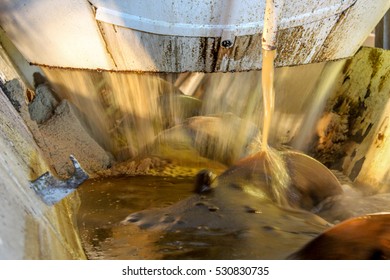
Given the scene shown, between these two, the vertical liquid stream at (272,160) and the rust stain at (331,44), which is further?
the rust stain at (331,44)

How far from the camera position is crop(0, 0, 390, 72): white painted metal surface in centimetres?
373

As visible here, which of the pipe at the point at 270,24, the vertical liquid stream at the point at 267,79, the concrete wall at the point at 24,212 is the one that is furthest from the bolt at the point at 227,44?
the concrete wall at the point at 24,212

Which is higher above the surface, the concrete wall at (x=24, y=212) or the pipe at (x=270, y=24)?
the pipe at (x=270, y=24)

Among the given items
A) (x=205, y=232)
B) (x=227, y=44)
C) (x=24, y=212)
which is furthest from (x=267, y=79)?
(x=24, y=212)

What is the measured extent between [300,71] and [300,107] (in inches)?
16.5

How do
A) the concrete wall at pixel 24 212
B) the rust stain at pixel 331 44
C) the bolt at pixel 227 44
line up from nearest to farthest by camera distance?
the concrete wall at pixel 24 212
the bolt at pixel 227 44
the rust stain at pixel 331 44

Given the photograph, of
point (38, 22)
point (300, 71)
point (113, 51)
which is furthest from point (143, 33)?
point (300, 71)

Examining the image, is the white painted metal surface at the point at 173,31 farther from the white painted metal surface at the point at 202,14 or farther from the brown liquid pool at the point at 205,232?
the brown liquid pool at the point at 205,232

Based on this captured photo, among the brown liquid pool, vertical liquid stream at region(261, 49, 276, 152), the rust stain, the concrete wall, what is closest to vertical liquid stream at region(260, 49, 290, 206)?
vertical liquid stream at region(261, 49, 276, 152)

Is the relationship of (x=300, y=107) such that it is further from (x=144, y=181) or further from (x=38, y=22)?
(x=38, y=22)

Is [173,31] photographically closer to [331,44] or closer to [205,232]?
A: [331,44]

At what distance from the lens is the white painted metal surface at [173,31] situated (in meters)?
3.73

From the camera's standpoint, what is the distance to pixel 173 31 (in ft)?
12.6

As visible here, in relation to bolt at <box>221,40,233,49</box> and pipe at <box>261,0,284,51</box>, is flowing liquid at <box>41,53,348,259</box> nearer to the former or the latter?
pipe at <box>261,0,284,51</box>
